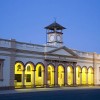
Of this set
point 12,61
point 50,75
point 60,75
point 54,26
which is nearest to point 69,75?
point 60,75

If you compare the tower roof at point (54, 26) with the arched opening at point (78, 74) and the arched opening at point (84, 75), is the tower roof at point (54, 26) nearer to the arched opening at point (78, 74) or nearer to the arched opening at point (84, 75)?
the arched opening at point (78, 74)

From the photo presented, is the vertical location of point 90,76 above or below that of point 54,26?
below

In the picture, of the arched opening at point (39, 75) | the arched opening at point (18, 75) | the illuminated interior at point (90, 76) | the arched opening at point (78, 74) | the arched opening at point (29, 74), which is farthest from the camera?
the illuminated interior at point (90, 76)

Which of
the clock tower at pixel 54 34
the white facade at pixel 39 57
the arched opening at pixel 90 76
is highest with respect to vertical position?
the clock tower at pixel 54 34

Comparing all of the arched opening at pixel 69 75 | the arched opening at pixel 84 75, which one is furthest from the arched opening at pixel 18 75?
the arched opening at pixel 84 75

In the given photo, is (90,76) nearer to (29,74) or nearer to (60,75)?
(60,75)

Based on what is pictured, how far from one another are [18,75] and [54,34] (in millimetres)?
11991

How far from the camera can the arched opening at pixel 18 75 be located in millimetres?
45381

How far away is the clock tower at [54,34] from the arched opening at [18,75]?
1052 centimetres

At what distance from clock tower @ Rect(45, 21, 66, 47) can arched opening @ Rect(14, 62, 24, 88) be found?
1052 centimetres

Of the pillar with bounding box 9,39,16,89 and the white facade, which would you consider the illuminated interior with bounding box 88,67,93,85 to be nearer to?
the white facade

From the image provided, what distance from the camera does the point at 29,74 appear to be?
159 feet

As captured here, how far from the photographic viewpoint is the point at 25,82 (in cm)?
4719

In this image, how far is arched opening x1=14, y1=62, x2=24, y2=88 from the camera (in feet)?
149
